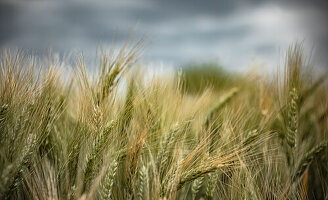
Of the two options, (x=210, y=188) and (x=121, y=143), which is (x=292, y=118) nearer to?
(x=210, y=188)

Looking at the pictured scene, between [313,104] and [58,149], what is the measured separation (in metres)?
1.80

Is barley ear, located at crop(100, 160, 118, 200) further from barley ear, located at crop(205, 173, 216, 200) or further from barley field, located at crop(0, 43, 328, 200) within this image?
barley ear, located at crop(205, 173, 216, 200)

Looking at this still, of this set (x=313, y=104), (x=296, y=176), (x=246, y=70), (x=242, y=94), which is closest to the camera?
(x=296, y=176)

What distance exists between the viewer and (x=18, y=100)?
2.78ft

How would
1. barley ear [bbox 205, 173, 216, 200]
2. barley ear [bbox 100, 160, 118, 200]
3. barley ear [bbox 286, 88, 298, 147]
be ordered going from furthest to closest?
1. barley ear [bbox 286, 88, 298, 147]
2. barley ear [bbox 205, 173, 216, 200]
3. barley ear [bbox 100, 160, 118, 200]

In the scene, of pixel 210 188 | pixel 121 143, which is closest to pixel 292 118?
pixel 210 188

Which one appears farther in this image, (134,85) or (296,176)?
(134,85)

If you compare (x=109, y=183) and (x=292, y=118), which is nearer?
(x=109, y=183)

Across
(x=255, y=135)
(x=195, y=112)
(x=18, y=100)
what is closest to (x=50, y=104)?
(x=18, y=100)

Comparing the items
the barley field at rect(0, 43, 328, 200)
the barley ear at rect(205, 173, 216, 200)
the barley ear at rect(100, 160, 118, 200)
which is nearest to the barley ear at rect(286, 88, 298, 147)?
the barley field at rect(0, 43, 328, 200)

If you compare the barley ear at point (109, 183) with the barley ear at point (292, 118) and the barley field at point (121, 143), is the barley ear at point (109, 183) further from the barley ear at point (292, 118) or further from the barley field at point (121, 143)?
the barley ear at point (292, 118)

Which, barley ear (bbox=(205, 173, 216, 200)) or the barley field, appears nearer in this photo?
the barley field

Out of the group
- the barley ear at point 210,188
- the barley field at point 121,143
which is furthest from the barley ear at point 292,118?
the barley ear at point 210,188

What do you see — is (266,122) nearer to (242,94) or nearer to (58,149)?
(242,94)
